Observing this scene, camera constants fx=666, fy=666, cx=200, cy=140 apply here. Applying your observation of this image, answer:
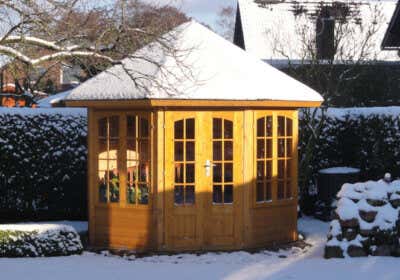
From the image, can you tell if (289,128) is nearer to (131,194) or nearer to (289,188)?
(289,188)

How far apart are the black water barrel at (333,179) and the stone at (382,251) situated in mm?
3513

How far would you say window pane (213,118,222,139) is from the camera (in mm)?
10016

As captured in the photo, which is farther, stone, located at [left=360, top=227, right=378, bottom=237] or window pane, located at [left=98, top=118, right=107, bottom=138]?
window pane, located at [left=98, top=118, right=107, bottom=138]

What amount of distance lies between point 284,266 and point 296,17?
53.2 feet

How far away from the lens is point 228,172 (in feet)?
33.1

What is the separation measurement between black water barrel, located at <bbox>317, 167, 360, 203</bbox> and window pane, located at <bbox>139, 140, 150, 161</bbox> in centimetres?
444

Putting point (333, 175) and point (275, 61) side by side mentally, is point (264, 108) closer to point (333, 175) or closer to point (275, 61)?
point (333, 175)

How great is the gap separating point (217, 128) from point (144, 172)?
4.24ft

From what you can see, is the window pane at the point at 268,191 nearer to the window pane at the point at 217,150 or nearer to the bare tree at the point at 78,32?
the window pane at the point at 217,150

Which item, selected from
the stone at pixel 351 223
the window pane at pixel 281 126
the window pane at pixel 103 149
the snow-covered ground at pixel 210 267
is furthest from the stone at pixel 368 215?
the window pane at pixel 103 149

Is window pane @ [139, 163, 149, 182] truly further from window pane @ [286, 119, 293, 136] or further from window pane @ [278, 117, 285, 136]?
window pane @ [286, 119, 293, 136]

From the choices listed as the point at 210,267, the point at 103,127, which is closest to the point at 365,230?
the point at 210,267

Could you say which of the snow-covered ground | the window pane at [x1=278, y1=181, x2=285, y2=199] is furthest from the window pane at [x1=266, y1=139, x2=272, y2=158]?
the snow-covered ground

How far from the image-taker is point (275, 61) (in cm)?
2258
